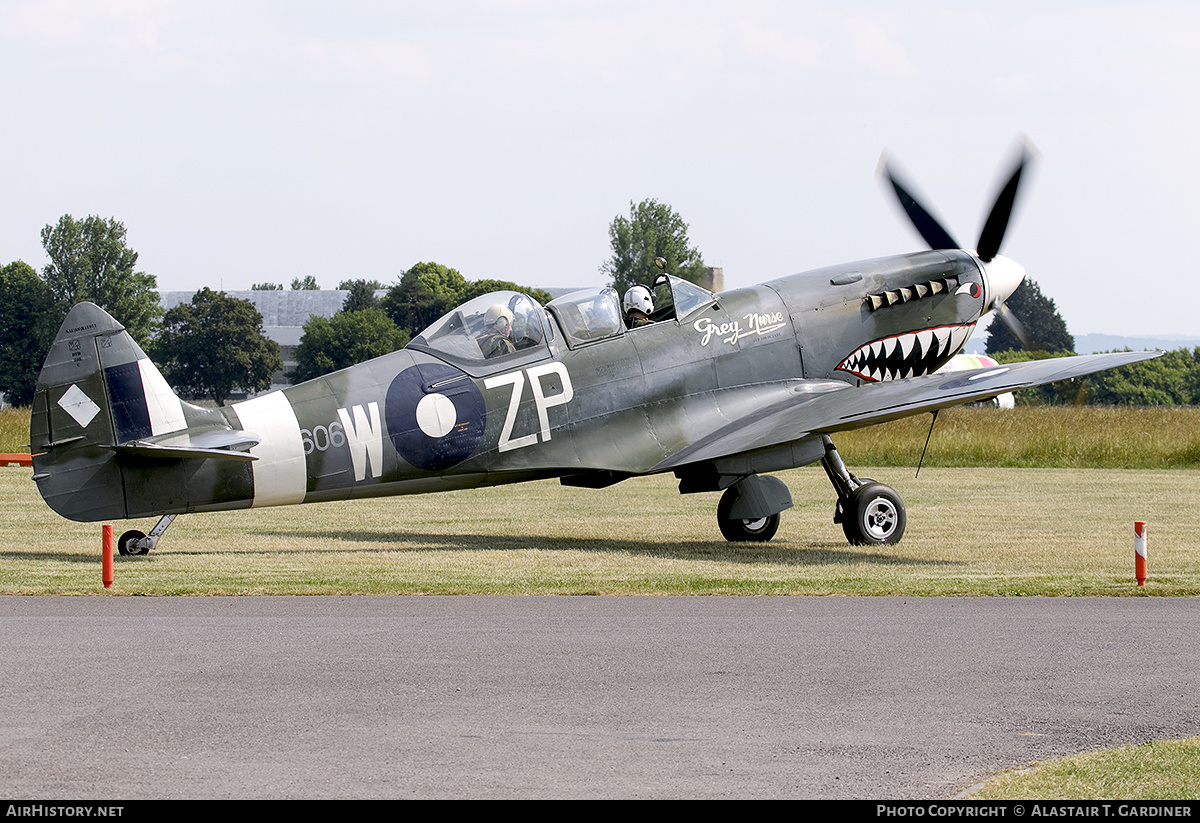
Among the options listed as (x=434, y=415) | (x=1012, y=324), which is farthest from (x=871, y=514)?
(x=434, y=415)

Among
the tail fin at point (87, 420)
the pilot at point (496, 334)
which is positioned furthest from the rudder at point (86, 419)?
the pilot at point (496, 334)

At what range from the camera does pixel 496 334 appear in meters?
15.3

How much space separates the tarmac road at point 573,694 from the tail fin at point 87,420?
77.5 inches

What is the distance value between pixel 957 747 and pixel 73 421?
10012mm

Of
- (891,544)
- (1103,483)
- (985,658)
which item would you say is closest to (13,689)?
(985,658)

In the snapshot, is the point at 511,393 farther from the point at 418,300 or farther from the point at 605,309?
the point at 418,300

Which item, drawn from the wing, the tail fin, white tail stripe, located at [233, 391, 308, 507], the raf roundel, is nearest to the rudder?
the tail fin

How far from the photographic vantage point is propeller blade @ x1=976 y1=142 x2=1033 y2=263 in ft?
59.8

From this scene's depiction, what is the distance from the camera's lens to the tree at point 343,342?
11762 cm

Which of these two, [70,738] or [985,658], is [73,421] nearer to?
[70,738]

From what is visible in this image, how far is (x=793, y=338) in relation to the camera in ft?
54.9

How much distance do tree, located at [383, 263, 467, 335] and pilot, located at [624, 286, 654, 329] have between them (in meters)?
111

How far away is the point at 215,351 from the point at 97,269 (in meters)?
11.8

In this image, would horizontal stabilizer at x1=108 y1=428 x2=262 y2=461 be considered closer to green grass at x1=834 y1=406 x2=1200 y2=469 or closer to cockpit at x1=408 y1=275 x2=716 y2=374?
cockpit at x1=408 y1=275 x2=716 y2=374
